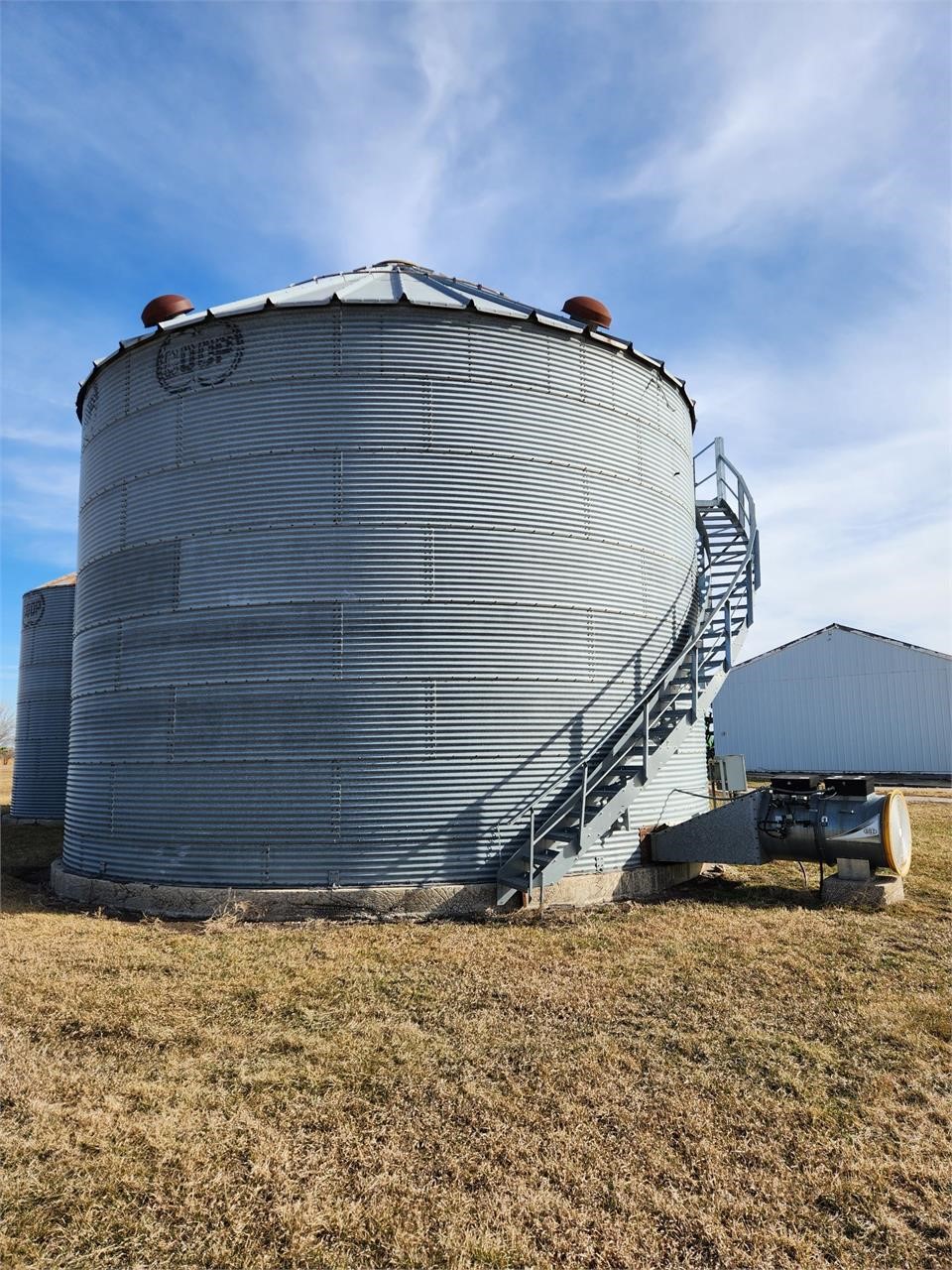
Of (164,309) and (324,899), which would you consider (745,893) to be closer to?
(324,899)

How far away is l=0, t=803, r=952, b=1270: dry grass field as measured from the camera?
4223 mm

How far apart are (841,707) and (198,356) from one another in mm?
33445

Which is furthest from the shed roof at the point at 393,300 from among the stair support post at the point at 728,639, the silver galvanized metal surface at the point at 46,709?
the silver galvanized metal surface at the point at 46,709

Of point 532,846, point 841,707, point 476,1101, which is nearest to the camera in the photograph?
point 476,1101

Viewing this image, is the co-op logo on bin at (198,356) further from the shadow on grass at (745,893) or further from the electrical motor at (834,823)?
the electrical motor at (834,823)

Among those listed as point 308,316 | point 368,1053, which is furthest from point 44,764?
point 368,1053

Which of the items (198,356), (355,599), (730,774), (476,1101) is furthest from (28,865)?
(476,1101)

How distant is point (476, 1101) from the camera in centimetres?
560

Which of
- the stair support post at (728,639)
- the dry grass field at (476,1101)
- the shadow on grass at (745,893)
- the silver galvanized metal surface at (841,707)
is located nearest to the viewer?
the dry grass field at (476,1101)

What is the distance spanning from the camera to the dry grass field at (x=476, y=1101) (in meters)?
4.22

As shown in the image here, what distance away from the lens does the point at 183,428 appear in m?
12.3

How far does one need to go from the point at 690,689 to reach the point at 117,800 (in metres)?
8.66

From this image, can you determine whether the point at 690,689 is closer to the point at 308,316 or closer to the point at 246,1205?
the point at 308,316

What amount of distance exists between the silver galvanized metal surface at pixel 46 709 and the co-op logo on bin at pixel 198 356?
13.2 meters
